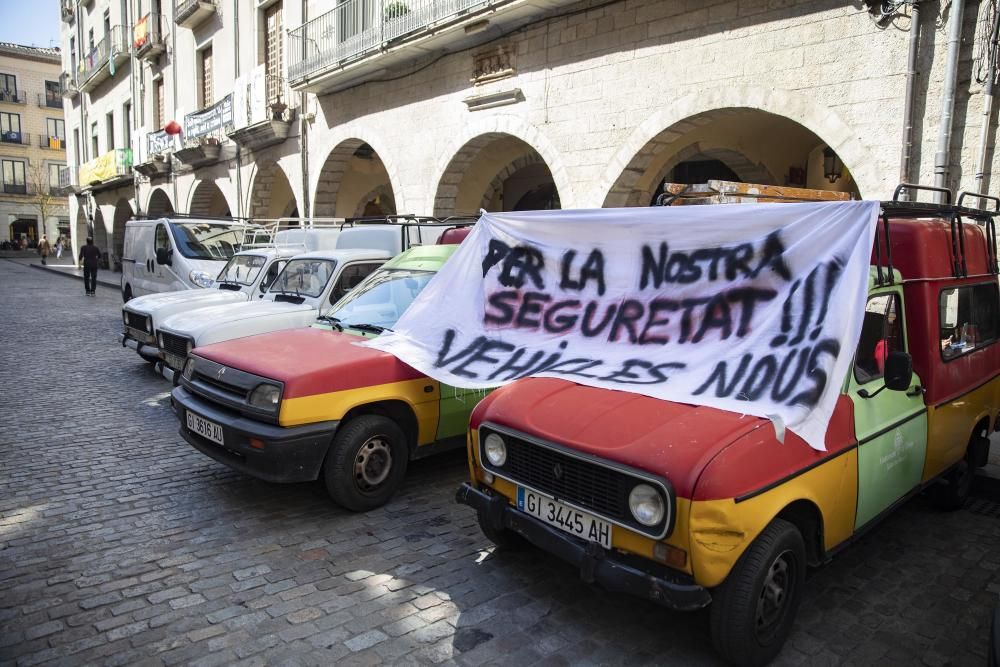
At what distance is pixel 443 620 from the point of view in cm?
336

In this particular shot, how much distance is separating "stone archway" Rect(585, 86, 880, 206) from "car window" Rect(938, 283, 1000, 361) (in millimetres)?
2729

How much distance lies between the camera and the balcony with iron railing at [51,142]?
51.3 metres

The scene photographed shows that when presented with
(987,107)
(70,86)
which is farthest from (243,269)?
(70,86)

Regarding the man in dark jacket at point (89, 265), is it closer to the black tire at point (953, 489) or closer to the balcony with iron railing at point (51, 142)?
the black tire at point (953, 489)

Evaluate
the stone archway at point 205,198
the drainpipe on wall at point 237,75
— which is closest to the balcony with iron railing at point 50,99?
the stone archway at point 205,198

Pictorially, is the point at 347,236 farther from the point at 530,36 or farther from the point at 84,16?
the point at 84,16

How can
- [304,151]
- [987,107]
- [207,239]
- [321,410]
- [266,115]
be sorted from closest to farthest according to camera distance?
[321,410] → [987,107] → [207,239] → [304,151] → [266,115]

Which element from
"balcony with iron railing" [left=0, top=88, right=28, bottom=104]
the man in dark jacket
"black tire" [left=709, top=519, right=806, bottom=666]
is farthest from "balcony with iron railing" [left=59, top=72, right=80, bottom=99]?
"black tire" [left=709, top=519, right=806, bottom=666]

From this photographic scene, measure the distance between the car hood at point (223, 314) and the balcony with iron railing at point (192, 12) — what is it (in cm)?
1660

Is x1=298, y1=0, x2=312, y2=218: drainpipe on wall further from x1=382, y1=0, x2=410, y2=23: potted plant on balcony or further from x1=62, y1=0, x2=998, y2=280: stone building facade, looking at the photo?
x1=382, y1=0, x2=410, y2=23: potted plant on balcony

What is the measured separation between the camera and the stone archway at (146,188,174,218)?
26.6 meters

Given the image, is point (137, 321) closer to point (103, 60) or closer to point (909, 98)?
point (909, 98)

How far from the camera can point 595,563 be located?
2988 millimetres

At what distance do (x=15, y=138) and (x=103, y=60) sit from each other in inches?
1095
